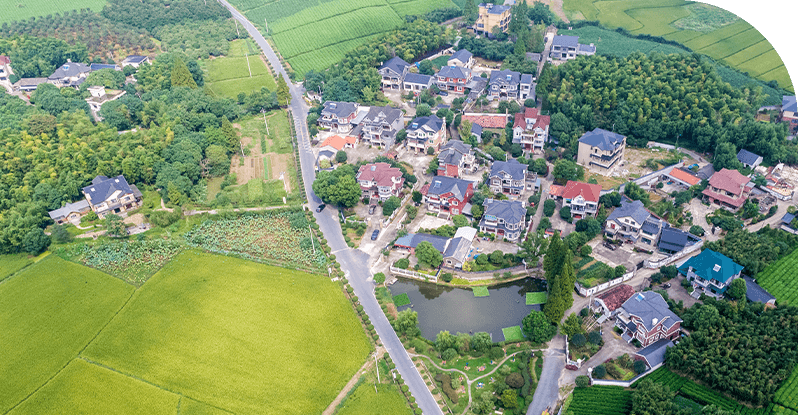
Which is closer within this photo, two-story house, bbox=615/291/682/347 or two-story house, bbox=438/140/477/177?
two-story house, bbox=615/291/682/347

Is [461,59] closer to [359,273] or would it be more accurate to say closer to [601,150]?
[601,150]

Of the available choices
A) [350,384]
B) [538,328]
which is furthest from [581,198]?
[350,384]

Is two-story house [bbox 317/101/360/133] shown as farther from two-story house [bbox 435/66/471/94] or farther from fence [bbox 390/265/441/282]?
fence [bbox 390/265/441/282]

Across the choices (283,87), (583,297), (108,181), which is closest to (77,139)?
(108,181)

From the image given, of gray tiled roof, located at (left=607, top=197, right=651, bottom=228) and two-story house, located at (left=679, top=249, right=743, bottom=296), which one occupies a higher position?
gray tiled roof, located at (left=607, top=197, right=651, bottom=228)

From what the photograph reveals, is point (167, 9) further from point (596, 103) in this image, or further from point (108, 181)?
point (596, 103)

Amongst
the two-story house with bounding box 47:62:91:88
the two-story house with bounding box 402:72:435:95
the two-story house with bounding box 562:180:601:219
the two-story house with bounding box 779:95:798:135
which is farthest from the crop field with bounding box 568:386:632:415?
the two-story house with bounding box 47:62:91:88
